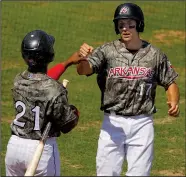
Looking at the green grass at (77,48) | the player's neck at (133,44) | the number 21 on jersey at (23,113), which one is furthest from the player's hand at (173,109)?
the green grass at (77,48)

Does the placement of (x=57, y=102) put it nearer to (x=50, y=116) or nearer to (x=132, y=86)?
(x=50, y=116)

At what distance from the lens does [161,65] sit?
6258mm

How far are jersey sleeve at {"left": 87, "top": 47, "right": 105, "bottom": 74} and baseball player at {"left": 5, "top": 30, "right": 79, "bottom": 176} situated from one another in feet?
2.60

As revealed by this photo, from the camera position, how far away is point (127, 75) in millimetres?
6133

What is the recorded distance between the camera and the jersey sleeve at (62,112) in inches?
206

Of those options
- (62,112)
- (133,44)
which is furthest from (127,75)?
(62,112)

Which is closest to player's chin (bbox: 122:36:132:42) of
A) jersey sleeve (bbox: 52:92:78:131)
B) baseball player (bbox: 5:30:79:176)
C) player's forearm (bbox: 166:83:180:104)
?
player's forearm (bbox: 166:83:180:104)

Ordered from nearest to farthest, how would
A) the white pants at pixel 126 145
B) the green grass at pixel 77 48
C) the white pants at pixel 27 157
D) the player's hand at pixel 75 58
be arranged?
the white pants at pixel 27 157, the player's hand at pixel 75 58, the white pants at pixel 126 145, the green grass at pixel 77 48

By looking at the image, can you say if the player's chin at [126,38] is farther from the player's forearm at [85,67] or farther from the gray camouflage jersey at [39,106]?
the gray camouflage jersey at [39,106]

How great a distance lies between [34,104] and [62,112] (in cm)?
24

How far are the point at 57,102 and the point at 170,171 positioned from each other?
4583 mm

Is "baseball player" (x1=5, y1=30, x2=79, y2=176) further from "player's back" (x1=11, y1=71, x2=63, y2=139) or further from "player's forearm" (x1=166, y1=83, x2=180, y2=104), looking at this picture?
"player's forearm" (x1=166, y1=83, x2=180, y2=104)

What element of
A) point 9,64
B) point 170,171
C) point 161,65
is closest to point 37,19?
point 9,64

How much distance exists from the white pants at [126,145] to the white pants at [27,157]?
2.89 feet
